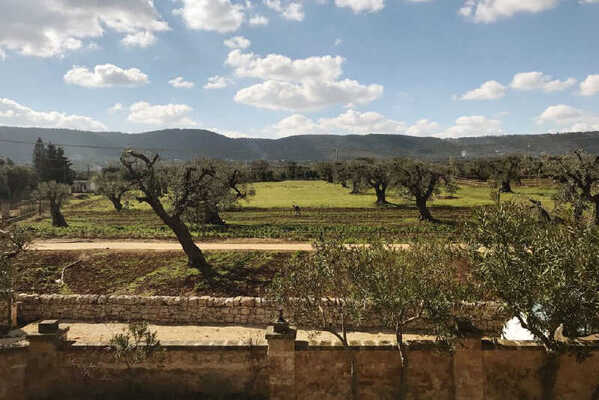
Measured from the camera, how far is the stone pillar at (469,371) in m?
11.0

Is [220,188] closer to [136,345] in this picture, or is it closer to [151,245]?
[151,245]

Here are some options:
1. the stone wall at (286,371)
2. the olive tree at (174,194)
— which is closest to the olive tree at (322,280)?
the stone wall at (286,371)

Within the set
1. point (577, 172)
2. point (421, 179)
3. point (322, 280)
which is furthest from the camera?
point (421, 179)

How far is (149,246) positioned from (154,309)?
1187 centimetres

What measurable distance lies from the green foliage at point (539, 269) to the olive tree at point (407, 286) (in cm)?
90

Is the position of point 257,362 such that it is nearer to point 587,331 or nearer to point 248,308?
point 248,308

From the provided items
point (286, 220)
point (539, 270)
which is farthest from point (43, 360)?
point (286, 220)

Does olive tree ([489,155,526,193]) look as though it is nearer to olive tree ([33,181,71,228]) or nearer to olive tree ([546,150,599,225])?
olive tree ([546,150,599,225])

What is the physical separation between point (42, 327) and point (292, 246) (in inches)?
732

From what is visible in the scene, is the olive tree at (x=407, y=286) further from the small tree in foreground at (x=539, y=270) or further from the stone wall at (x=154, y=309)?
the stone wall at (x=154, y=309)

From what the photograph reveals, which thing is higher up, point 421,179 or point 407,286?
point 421,179

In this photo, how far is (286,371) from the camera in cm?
1127


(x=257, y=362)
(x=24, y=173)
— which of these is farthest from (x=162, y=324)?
(x=24, y=173)

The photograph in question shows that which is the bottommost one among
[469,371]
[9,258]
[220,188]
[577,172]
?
[469,371]
